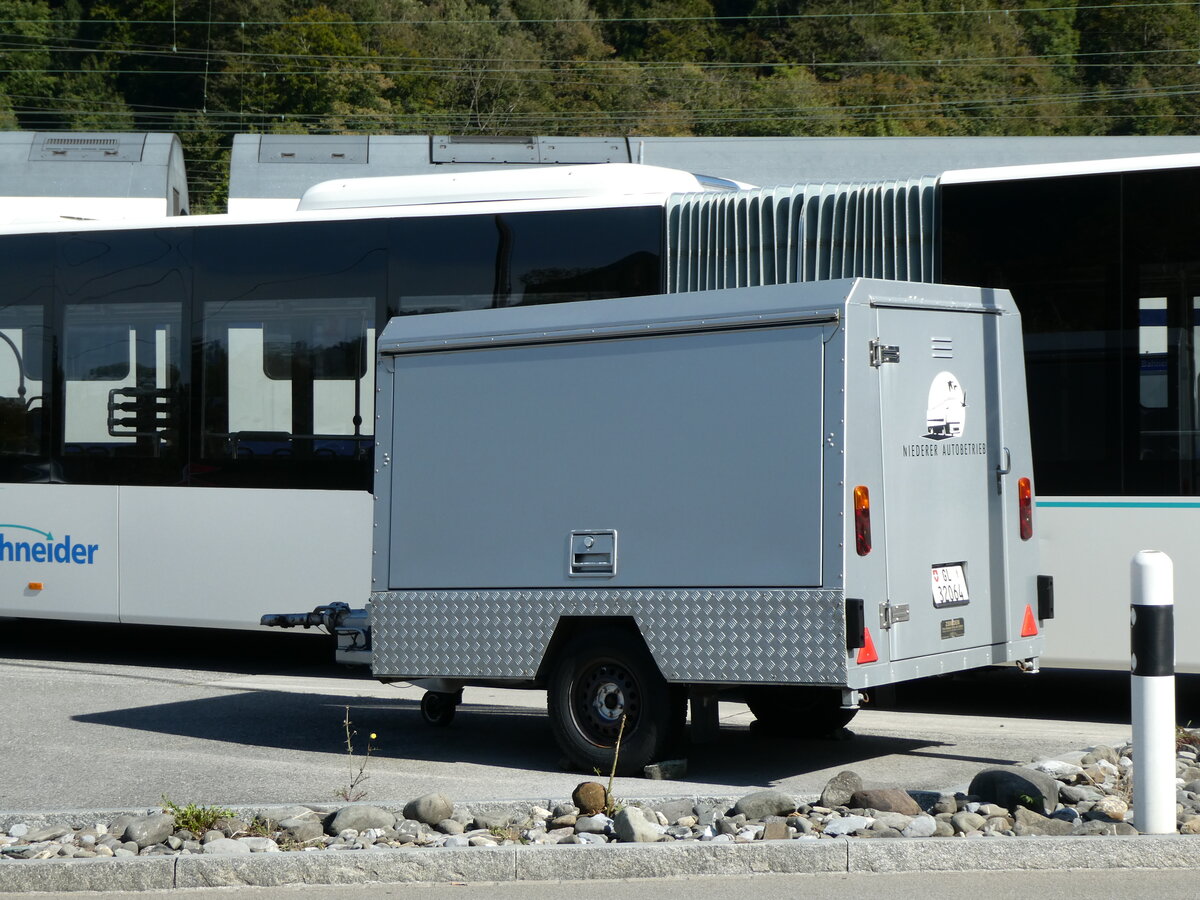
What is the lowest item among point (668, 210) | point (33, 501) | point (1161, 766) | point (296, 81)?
point (1161, 766)

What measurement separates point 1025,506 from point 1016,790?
7.43 feet

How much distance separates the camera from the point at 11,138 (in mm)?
26469

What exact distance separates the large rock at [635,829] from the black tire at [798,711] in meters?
2.64

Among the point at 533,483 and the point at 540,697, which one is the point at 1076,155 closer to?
the point at 540,697

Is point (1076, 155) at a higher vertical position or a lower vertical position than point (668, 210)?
higher

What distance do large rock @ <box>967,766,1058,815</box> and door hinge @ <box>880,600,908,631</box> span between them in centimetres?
91

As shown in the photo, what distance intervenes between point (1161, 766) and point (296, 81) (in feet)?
250

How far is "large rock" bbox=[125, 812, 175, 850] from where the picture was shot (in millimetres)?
6793

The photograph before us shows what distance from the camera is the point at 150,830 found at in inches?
269

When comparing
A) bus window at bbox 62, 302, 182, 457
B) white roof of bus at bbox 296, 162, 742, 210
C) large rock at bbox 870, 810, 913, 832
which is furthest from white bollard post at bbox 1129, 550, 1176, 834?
bus window at bbox 62, 302, 182, 457

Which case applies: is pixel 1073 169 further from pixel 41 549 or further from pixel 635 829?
pixel 41 549

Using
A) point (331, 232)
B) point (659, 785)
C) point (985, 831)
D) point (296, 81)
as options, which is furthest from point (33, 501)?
point (296, 81)

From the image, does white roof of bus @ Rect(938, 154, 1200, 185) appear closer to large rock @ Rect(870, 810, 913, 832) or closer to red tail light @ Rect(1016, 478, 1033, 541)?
red tail light @ Rect(1016, 478, 1033, 541)

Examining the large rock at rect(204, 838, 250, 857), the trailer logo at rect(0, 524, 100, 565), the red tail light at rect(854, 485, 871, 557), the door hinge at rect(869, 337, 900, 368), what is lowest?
the large rock at rect(204, 838, 250, 857)
